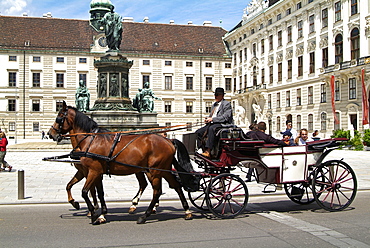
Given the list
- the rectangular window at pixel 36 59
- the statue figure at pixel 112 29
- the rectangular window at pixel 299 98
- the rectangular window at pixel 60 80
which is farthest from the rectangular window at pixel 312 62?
the rectangular window at pixel 36 59

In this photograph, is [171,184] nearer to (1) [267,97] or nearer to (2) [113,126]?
(2) [113,126]

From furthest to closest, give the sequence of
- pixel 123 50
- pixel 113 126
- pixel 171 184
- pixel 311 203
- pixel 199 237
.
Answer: pixel 123 50 → pixel 113 126 → pixel 311 203 → pixel 171 184 → pixel 199 237

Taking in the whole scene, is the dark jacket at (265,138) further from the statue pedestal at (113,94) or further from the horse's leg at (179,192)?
the statue pedestal at (113,94)

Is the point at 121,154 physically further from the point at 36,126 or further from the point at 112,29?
the point at 36,126

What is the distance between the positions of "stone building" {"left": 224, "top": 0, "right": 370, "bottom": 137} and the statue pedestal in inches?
855

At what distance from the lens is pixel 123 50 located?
216 ft

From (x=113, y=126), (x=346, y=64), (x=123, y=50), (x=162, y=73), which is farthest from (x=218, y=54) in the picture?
(x=113, y=126)

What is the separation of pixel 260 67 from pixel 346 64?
1910 centimetres

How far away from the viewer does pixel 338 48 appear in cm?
4166

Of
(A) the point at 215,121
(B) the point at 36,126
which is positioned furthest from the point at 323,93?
(B) the point at 36,126

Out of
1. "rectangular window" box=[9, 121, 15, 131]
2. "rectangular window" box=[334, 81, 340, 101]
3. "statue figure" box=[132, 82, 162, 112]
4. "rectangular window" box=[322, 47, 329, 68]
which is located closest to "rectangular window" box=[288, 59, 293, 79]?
"rectangular window" box=[322, 47, 329, 68]

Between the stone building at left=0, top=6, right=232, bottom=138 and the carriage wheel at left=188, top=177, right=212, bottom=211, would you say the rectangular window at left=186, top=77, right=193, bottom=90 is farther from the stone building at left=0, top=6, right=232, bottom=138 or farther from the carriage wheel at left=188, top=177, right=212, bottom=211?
the carriage wheel at left=188, top=177, right=212, bottom=211

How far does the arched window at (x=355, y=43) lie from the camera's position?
38.7m

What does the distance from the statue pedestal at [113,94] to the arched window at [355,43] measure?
22622mm
